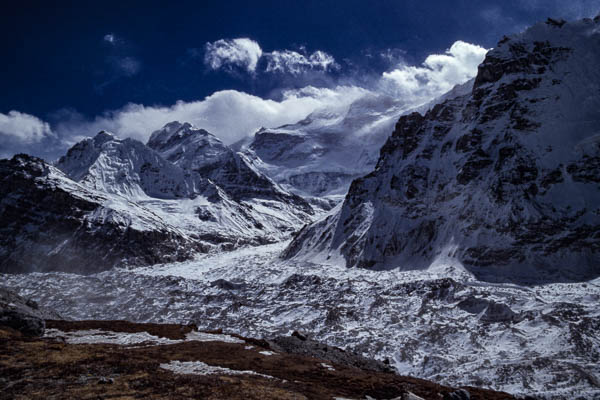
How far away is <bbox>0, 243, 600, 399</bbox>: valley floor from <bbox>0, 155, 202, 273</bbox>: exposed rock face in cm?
3879

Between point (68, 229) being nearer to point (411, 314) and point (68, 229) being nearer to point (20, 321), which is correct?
point (20, 321)

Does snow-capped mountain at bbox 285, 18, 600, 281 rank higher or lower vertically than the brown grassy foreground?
higher

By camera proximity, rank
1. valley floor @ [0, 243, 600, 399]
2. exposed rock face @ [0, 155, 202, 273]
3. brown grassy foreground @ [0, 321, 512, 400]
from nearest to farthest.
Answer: brown grassy foreground @ [0, 321, 512, 400] < valley floor @ [0, 243, 600, 399] < exposed rock face @ [0, 155, 202, 273]

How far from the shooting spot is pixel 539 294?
5866 cm

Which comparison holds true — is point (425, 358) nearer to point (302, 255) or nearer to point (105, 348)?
point (105, 348)

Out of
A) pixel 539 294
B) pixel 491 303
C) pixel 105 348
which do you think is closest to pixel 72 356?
pixel 105 348

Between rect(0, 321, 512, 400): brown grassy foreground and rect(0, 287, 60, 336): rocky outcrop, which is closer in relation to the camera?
rect(0, 321, 512, 400): brown grassy foreground

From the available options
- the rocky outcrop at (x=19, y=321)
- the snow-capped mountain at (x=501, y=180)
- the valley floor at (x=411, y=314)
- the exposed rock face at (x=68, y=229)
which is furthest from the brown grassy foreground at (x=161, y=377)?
the exposed rock face at (x=68, y=229)

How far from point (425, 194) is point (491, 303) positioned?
51644 mm

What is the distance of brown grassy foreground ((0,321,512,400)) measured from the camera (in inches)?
673

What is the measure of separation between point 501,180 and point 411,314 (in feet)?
147

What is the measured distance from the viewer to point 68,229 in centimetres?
15925

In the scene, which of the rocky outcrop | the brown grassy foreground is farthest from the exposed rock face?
the brown grassy foreground

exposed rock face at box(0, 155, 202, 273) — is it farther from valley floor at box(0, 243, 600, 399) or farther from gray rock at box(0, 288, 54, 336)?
gray rock at box(0, 288, 54, 336)
